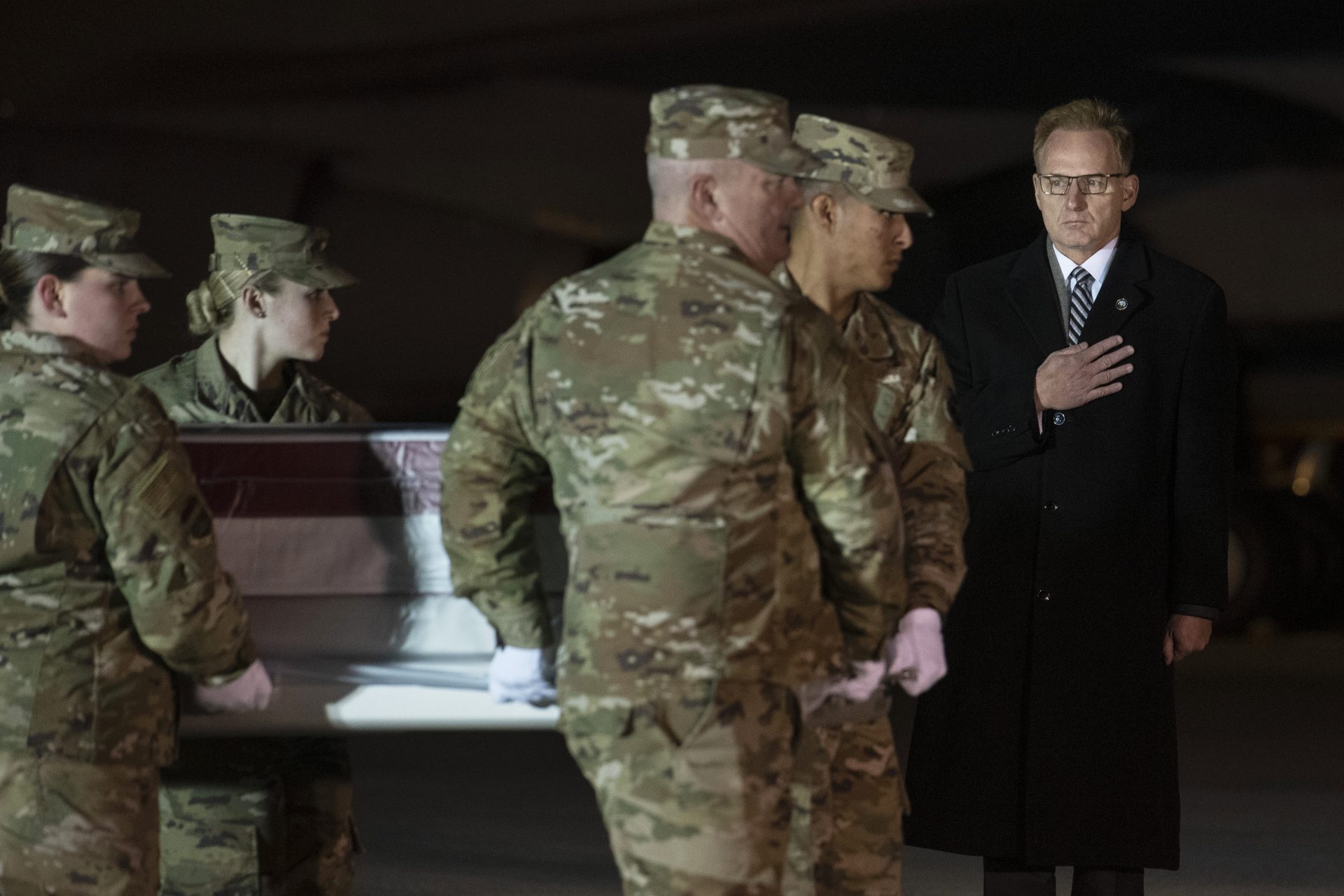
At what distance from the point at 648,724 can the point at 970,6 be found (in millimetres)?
7200

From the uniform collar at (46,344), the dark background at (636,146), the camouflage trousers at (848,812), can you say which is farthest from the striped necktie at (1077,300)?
the dark background at (636,146)

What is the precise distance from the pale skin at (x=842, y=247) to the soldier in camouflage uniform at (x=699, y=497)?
0.39m

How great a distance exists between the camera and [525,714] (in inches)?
98.2

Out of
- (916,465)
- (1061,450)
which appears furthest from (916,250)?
(916,465)

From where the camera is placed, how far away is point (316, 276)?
3121 mm

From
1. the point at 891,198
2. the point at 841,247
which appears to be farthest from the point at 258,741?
the point at 891,198

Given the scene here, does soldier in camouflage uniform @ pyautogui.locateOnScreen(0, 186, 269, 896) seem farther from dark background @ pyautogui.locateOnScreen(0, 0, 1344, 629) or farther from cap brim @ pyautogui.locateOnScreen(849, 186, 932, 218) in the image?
dark background @ pyautogui.locateOnScreen(0, 0, 1344, 629)

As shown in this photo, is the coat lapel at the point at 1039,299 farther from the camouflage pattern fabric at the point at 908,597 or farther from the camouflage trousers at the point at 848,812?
the camouflage trousers at the point at 848,812

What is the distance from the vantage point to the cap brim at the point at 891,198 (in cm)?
255

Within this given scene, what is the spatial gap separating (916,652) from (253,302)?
4.80ft

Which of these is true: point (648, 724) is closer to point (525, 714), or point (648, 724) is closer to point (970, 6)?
point (525, 714)

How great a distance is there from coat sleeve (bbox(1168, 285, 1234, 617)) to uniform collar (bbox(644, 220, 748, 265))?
1.18 meters

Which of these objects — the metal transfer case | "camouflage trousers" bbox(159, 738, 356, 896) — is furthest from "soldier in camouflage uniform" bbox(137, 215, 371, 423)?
"camouflage trousers" bbox(159, 738, 356, 896)

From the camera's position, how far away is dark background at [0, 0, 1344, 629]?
8148 mm
